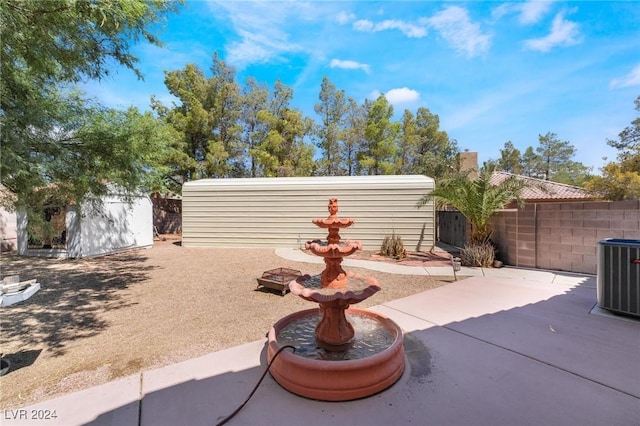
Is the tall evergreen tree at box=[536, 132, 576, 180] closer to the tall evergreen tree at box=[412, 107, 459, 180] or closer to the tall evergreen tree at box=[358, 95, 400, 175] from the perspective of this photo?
the tall evergreen tree at box=[412, 107, 459, 180]

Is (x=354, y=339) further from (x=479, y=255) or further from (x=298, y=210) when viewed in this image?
(x=298, y=210)

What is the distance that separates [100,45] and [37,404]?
435cm

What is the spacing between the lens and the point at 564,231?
6410mm

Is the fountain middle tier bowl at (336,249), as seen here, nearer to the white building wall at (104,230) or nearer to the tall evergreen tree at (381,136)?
the white building wall at (104,230)

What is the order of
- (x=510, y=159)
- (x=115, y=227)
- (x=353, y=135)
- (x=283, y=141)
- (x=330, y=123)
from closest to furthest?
(x=115, y=227)
(x=283, y=141)
(x=353, y=135)
(x=330, y=123)
(x=510, y=159)

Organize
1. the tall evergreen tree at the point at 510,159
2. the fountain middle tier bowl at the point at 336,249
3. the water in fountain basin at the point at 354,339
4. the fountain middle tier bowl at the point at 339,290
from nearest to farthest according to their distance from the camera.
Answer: the fountain middle tier bowl at the point at 339,290
the water in fountain basin at the point at 354,339
the fountain middle tier bowl at the point at 336,249
the tall evergreen tree at the point at 510,159

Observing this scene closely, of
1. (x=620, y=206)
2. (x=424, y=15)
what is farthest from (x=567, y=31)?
(x=620, y=206)

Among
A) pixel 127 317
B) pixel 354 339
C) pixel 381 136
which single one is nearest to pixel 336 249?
pixel 354 339

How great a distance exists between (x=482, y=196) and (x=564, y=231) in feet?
6.14

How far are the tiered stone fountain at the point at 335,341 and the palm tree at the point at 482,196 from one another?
5568 mm

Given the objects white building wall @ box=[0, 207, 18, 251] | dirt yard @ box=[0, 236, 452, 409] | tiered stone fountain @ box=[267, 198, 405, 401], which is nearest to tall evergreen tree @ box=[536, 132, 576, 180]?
dirt yard @ box=[0, 236, 452, 409]

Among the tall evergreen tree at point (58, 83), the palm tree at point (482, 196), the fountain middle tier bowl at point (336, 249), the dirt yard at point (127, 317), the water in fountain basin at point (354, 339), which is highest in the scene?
the tall evergreen tree at point (58, 83)

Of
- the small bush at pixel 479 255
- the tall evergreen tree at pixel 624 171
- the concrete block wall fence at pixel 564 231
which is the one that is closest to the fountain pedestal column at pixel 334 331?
the small bush at pixel 479 255

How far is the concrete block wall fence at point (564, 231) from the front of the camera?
222 inches
